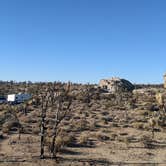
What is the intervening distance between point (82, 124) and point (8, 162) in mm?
15390

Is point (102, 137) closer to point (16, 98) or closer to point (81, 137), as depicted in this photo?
point (81, 137)

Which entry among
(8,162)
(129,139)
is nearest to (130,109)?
(129,139)

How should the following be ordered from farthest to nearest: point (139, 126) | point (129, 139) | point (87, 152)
Result: point (139, 126)
point (129, 139)
point (87, 152)

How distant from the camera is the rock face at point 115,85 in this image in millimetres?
75062

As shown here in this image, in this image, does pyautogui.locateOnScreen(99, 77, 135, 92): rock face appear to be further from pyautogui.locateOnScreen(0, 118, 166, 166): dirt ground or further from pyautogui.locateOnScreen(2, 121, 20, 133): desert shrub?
pyautogui.locateOnScreen(0, 118, 166, 166): dirt ground

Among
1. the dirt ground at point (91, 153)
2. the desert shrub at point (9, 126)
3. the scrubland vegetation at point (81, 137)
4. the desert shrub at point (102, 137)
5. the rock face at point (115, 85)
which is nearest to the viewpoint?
the dirt ground at point (91, 153)

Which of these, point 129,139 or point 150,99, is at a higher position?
point 150,99

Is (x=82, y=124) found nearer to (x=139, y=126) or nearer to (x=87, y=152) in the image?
(x=139, y=126)

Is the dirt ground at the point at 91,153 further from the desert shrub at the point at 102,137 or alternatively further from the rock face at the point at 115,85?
the rock face at the point at 115,85

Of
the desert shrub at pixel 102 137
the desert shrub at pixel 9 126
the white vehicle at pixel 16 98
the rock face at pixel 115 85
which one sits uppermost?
the rock face at pixel 115 85

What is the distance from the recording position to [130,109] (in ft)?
168

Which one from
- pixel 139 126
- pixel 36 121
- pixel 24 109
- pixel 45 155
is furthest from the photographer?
pixel 24 109

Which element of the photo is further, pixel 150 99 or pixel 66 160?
pixel 150 99

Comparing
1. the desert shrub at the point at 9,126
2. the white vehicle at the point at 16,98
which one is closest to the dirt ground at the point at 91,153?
the desert shrub at the point at 9,126
